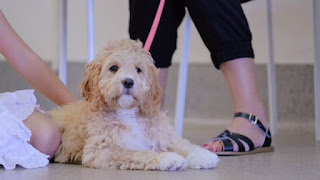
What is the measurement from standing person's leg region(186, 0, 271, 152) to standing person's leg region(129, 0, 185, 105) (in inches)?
3.6

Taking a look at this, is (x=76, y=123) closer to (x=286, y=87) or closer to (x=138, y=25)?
(x=138, y=25)

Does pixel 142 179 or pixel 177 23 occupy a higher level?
pixel 177 23

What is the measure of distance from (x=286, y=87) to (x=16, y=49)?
130cm

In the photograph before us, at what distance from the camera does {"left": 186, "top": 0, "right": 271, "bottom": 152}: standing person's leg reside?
1.28 metres

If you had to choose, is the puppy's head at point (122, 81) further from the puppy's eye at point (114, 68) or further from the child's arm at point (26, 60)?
the child's arm at point (26, 60)

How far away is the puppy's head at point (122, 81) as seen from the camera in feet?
3.15

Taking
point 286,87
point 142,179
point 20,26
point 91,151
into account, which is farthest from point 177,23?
point 20,26

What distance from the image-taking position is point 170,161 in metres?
0.94

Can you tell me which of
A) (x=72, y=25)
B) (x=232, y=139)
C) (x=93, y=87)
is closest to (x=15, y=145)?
(x=93, y=87)

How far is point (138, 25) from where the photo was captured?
4.52 feet

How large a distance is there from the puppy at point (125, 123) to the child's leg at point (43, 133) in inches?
0.8

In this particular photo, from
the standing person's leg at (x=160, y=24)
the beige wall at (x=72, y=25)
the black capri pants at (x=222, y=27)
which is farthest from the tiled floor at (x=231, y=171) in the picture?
the beige wall at (x=72, y=25)

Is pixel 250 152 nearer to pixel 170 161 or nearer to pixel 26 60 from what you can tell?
pixel 170 161

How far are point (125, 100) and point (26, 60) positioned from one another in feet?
0.97
